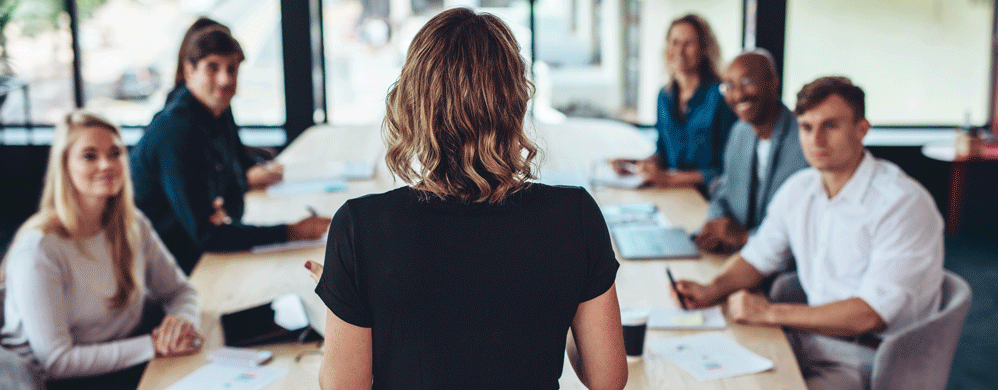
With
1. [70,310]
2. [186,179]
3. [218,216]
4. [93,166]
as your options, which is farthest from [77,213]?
[218,216]

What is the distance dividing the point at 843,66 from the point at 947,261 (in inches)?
61.1

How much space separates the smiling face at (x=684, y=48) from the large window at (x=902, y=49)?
2069 millimetres

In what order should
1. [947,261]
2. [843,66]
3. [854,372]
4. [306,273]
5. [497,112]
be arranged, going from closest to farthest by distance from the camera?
[497,112] < [854,372] < [306,273] < [947,261] < [843,66]

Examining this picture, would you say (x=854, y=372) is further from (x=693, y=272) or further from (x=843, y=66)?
(x=843, y=66)

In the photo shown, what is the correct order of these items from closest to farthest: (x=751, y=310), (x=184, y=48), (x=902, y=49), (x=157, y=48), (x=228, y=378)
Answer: (x=228, y=378) < (x=751, y=310) < (x=184, y=48) < (x=902, y=49) < (x=157, y=48)

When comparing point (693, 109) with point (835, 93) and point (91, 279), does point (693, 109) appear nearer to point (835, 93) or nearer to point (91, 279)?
point (835, 93)

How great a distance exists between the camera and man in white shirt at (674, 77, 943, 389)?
77.9 inches

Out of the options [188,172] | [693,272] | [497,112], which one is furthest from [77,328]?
[693,272]

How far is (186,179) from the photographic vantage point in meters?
2.44

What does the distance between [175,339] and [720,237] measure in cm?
160

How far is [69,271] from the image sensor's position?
2.00m

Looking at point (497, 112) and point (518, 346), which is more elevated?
point (497, 112)

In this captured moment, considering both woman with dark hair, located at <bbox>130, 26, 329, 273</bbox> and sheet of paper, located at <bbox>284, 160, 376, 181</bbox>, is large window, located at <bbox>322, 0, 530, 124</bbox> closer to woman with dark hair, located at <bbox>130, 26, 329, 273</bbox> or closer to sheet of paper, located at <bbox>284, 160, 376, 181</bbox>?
sheet of paper, located at <bbox>284, 160, 376, 181</bbox>

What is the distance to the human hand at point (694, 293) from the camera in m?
2.09
